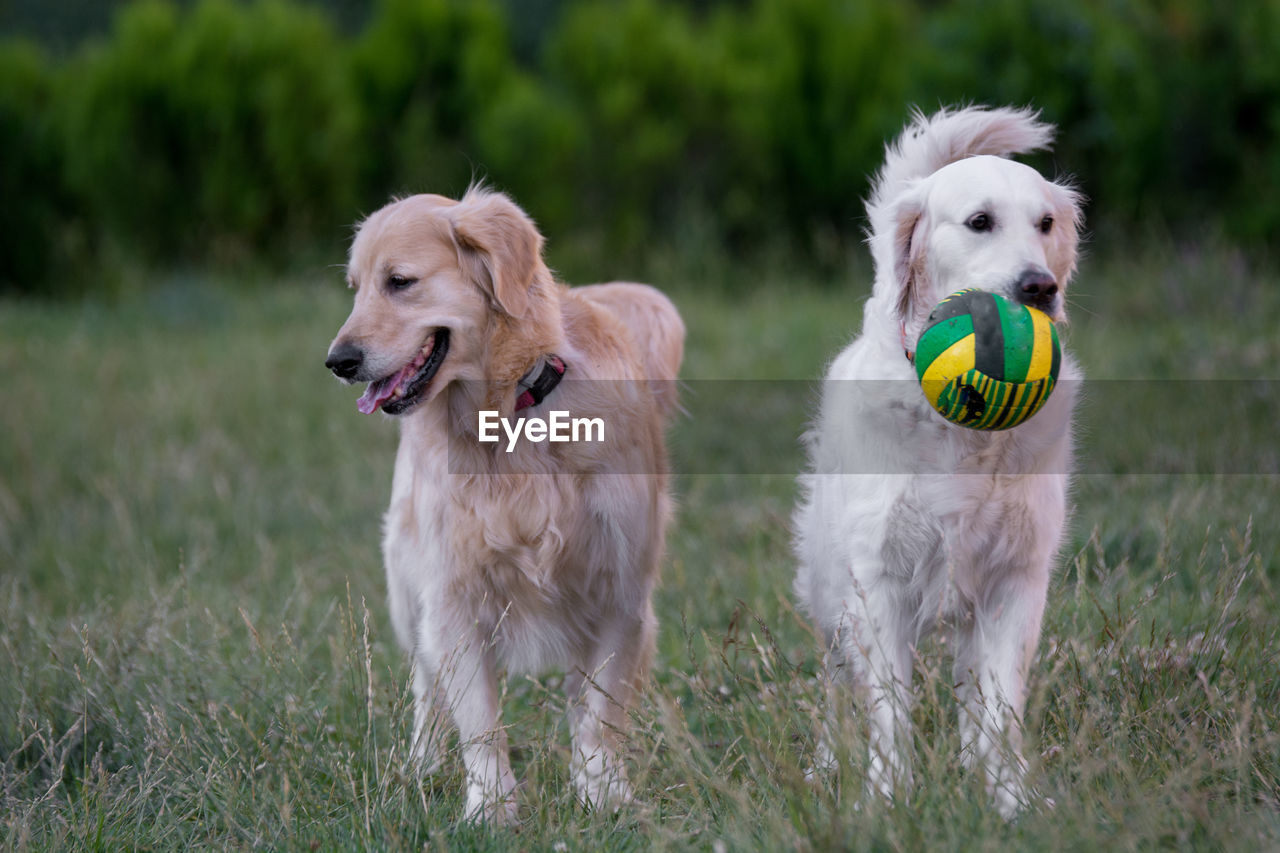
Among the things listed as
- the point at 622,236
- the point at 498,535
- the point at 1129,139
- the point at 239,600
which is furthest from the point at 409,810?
the point at 622,236

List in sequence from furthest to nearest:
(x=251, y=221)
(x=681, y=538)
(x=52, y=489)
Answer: (x=251, y=221)
(x=52, y=489)
(x=681, y=538)

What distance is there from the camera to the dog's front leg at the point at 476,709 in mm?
2811

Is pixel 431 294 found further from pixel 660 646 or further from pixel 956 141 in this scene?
pixel 660 646

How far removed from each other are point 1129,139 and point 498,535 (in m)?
7.54

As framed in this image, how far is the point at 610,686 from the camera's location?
3.16 metres

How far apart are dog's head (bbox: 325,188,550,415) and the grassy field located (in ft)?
1.93

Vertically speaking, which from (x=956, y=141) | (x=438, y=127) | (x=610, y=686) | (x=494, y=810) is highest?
(x=956, y=141)

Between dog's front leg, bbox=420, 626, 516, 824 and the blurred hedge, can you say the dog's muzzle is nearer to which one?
dog's front leg, bbox=420, 626, 516, 824

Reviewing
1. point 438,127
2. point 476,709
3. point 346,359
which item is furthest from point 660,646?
point 438,127

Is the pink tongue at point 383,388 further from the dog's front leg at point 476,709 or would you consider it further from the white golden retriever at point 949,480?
the white golden retriever at point 949,480

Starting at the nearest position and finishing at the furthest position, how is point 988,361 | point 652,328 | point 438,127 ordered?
point 988,361, point 652,328, point 438,127

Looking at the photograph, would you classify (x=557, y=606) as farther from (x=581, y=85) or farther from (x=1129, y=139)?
(x=581, y=85)

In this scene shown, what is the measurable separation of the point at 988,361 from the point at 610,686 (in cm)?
133

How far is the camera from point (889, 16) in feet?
35.5
